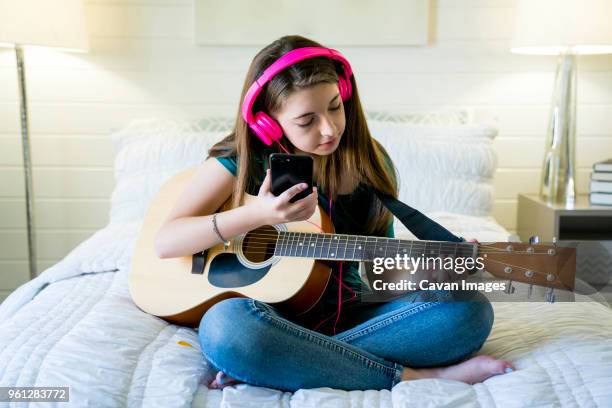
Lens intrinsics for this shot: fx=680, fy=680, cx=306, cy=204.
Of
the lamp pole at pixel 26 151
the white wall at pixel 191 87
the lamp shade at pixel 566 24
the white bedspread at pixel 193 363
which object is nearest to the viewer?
the white bedspread at pixel 193 363

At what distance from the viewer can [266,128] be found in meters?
1.28

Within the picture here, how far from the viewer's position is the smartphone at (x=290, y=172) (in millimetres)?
1148

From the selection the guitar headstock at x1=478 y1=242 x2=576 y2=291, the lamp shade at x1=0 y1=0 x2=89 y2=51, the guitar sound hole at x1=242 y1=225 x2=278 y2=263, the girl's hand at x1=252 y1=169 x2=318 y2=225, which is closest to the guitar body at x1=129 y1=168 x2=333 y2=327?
the guitar sound hole at x1=242 y1=225 x2=278 y2=263

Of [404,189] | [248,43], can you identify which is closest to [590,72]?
[404,189]

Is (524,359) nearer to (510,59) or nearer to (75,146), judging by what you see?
(510,59)

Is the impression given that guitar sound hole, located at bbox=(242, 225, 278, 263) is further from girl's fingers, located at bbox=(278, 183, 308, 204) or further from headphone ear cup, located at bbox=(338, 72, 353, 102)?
headphone ear cup, located at bbox=(338, 72, 353, 102)

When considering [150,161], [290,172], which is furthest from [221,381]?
[150,161]

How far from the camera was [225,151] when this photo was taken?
4.45 ft

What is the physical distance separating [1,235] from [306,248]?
1.73 m

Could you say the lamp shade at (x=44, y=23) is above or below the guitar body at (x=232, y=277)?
above

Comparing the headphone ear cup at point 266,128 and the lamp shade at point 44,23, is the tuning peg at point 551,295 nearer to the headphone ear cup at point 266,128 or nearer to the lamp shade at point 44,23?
the headphone ear cup at point 266,128

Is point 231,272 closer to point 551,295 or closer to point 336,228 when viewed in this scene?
point 336,228

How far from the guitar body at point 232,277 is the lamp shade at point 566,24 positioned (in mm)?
1169

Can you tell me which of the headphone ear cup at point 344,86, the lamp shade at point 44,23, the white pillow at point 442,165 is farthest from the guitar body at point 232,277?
the lamp shade at point 44,23
